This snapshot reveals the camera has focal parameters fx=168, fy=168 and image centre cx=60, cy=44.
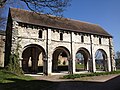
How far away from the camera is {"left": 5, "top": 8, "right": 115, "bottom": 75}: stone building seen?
77.1ft

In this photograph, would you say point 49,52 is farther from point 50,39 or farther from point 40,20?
point 40,20

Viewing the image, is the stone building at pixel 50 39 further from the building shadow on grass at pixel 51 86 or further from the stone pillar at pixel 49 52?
the building shadow on grass at pixel 51 86

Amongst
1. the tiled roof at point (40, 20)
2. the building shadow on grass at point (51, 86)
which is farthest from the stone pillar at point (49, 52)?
the building shadow on grass at point (51, 86)

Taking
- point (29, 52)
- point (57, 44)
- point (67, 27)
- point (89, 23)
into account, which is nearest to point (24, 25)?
point (57, 44)

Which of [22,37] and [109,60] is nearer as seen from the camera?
[22,37]

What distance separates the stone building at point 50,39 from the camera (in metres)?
23.5

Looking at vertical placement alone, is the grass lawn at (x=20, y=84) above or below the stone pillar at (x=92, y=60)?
below

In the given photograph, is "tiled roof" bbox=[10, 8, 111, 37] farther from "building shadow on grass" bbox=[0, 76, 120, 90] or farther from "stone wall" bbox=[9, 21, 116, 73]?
"building shadow on grass" bbox=[0, 76, 120, 90]

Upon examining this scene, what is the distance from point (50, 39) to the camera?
2578 cm

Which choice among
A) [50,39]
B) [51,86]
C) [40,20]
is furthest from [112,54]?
[51,86]

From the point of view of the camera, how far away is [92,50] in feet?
101

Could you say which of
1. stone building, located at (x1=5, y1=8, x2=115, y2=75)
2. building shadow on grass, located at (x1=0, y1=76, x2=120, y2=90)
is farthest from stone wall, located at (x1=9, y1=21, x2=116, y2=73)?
building shadow on grass, located at (x1=0, y1=76, x2=120, y2=90)

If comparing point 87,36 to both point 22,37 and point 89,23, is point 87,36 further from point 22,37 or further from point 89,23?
point 22,37

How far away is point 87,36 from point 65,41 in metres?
5.09
